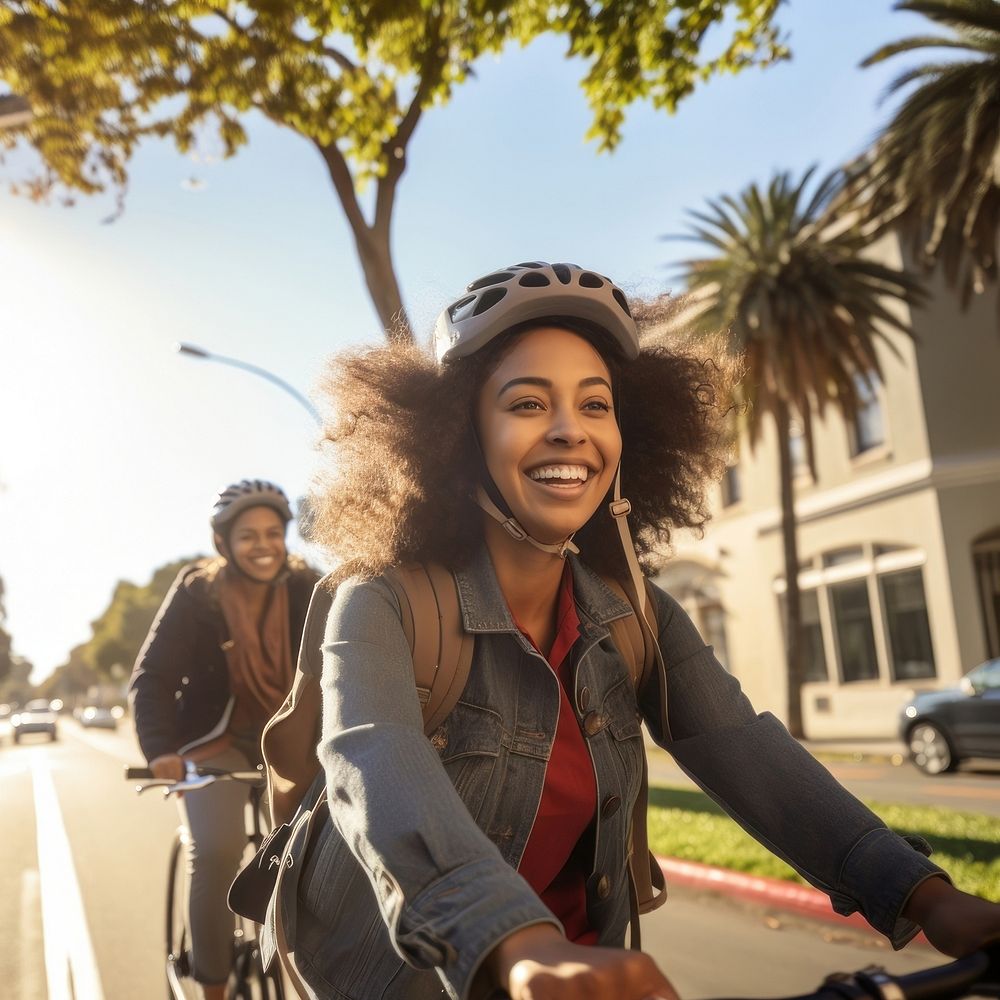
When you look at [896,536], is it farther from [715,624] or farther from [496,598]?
[496,598]

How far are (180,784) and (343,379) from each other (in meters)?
2.10

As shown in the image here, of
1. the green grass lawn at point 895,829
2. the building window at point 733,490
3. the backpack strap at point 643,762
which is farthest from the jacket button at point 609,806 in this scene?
the building window at point 733,490

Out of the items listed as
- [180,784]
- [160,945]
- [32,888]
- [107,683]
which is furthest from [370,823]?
[107,683]

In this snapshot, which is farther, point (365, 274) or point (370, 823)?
point (365, 274)

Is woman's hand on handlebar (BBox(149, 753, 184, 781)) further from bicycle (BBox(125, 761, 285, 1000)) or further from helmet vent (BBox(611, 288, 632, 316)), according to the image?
helmet vent (BBox(611, 288, 632, 316))

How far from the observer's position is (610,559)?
2170 millimetres

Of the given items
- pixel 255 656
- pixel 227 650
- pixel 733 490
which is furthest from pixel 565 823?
pixel 733 490

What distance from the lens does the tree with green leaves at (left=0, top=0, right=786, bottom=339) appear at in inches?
267

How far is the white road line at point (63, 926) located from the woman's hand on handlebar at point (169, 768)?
87.6 inches

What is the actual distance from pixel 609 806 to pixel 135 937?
613 centimetres

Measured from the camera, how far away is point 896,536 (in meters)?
23.8

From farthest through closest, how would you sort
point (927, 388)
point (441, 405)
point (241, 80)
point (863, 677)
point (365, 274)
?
point (863, 677) → point (927, 388) → point (365, 274) → point (241, 80) → point (441, 405)

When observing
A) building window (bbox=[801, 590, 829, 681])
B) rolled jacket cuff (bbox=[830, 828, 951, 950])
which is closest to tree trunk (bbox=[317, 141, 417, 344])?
rolled jacket cuff (bbox=[830, 828, 951, 950])

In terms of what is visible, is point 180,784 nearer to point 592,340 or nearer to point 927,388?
point 592,340
